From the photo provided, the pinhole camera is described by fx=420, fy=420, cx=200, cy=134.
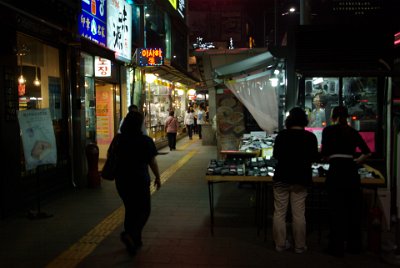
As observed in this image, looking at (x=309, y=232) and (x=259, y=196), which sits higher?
(x=259, y=196)

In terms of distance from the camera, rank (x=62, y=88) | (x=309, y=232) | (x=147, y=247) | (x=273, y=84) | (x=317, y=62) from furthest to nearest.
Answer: (x=273, y=84), (x=62, y=88), (x=317, y=62), (x=309, y=232), (x=147, y=247)

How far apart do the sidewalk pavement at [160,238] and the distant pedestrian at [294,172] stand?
28cm

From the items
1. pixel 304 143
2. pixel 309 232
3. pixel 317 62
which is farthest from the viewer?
pixel 317 62

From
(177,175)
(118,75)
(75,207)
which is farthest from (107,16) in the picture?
(75,207)

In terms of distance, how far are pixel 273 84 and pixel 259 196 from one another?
577 cm

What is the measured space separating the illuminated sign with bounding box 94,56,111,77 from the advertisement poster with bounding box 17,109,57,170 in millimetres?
4332

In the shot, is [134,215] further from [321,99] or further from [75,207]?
[321,99]

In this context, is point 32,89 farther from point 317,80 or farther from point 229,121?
point 317,80

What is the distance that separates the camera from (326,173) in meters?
5.71

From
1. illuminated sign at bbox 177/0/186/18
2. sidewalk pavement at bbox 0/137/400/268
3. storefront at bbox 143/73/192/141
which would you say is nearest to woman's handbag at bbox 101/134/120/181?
sidewalk pavement at bbox 0/137/400/268

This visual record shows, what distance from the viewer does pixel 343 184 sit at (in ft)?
17.3

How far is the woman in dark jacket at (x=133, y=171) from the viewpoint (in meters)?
5.34

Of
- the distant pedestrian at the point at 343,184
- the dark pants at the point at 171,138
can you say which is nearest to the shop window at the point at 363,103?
the distant pedestrian at the point at 343,184

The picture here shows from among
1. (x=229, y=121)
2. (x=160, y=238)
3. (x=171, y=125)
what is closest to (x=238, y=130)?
(x=229, y=121)
